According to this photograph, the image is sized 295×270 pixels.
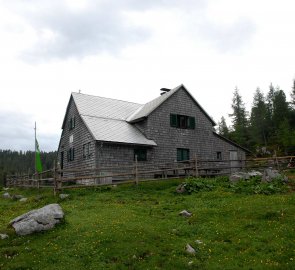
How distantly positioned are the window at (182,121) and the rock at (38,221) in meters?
21.0

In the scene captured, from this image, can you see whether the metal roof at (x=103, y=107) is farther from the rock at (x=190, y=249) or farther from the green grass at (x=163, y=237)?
the rock at (x=190, y=249)

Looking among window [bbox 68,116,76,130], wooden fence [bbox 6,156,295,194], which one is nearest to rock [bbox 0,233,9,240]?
wooden fence [bbox 6,156,295,194]

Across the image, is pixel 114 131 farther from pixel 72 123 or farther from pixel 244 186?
pixel 244 186

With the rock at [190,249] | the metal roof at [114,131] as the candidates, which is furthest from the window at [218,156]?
the rock at [190,249]

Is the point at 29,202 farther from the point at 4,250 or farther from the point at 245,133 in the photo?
the point at 245,133

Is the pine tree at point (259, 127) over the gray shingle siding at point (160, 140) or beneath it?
over

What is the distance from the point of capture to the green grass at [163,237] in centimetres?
934

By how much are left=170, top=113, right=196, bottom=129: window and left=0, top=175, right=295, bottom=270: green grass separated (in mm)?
16250

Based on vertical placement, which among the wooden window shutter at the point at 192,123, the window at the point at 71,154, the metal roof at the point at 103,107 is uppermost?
the metal roof at the point at 103,107

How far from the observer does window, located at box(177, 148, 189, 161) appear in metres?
32.4

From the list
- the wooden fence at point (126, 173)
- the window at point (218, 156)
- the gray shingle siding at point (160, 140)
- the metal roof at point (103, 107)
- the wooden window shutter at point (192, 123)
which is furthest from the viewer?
the window at point (218, 156)

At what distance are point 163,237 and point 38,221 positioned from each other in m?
4.61

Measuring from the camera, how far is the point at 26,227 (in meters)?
11.9

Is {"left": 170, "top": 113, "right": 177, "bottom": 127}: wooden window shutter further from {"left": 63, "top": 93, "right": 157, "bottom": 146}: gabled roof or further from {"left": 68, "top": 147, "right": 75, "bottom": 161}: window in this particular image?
{"left": 68, "top": 147, "right": 75, "bottom": 161}: window
